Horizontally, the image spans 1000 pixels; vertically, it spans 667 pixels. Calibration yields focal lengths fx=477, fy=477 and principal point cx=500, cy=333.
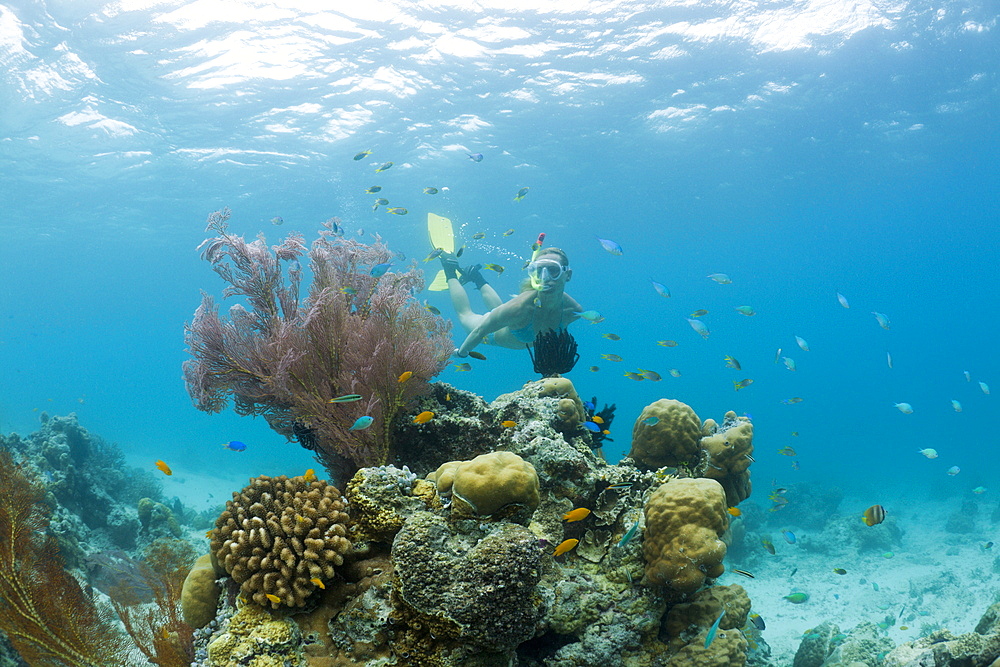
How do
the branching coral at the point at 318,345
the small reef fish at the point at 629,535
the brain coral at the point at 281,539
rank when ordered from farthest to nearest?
the branching coral at the point at 318,345
the small reef fish at the point at 629,535
the brain coral at the point at 281,539

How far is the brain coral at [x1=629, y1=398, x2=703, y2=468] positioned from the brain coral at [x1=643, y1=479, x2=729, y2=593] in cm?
179

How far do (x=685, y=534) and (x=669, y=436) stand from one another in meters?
2.27

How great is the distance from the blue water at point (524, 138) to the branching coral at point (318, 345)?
10.3ft

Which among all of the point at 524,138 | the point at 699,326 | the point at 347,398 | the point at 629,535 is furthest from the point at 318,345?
the point at 524,138

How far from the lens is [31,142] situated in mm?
27516

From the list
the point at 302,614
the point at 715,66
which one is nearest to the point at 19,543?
the point at 302,614

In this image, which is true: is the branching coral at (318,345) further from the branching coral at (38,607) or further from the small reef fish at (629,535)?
the small reef fish at (629,535)

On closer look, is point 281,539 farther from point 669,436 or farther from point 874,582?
point 874,582

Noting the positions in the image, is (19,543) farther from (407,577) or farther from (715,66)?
(715,66)

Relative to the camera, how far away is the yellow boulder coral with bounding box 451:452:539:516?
3.38 meters

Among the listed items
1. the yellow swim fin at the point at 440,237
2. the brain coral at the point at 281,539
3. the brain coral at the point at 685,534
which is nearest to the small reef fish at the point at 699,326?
the brain coral at the point at 685,534

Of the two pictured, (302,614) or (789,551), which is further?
(789,551)

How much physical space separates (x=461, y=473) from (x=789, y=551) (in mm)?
19229

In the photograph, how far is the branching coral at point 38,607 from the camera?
389 cm
